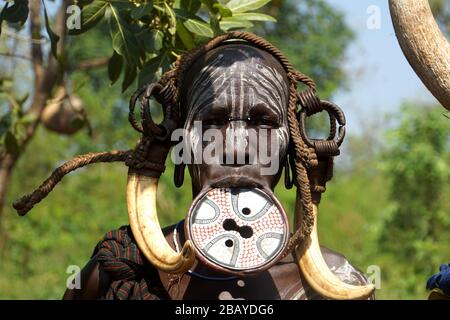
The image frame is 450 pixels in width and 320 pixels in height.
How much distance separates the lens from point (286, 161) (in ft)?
10.6

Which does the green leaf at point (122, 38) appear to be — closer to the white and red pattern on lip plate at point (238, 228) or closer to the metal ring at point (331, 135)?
the metal ring at point (331, 135)

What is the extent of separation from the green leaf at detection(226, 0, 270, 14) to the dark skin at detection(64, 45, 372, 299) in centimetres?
52

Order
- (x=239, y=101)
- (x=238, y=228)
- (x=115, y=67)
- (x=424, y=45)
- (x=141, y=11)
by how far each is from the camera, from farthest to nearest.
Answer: (x=115, y=67) < (x=141, y=11) < (x=239, y=101) < (x=238, y=228) < (x=424, y=45)

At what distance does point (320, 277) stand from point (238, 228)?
0.30 m

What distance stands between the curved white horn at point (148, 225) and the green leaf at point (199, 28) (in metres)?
0.56

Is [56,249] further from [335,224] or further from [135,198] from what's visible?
[135,198]

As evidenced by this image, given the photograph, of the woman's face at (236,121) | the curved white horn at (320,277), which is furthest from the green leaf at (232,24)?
the curved white horn at (320,277)

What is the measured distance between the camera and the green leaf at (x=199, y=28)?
353 centimetres

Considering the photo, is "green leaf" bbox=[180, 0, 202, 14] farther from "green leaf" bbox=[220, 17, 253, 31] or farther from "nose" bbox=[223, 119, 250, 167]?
"nose" bbox=[223, 119, 250, 167]

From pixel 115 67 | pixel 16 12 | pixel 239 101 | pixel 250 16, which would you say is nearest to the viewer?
pixel 239 101

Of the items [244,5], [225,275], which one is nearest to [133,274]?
[225,275]

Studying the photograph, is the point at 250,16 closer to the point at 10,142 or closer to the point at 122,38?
the point at 122,38

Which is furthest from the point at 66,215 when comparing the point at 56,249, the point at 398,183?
the point at 398,183

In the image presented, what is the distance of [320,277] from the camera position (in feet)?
10.1
